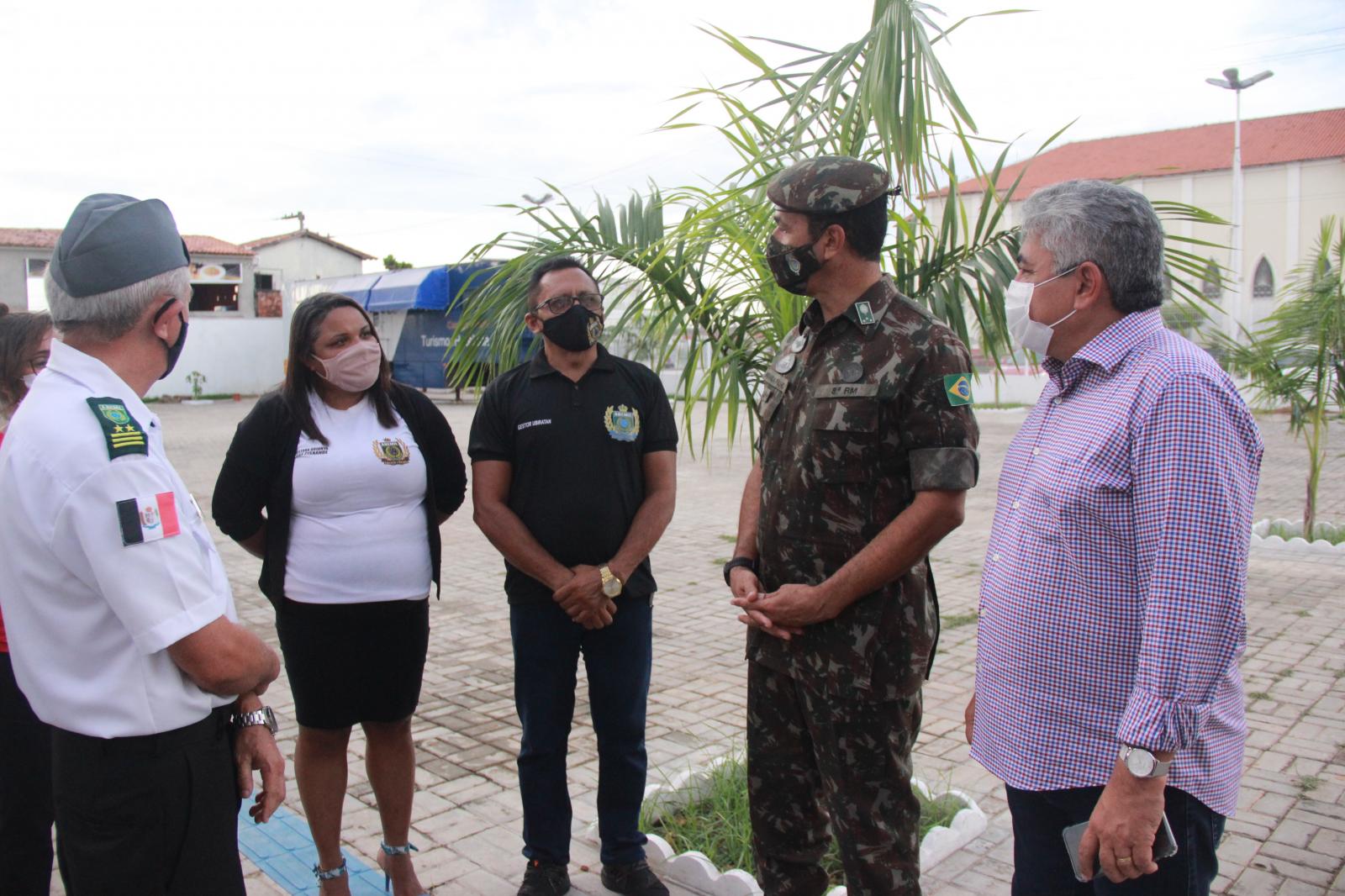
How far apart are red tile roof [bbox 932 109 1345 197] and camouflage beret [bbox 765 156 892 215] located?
46.2m

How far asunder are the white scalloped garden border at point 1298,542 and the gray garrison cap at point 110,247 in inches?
343

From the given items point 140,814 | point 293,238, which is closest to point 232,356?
point 293,238

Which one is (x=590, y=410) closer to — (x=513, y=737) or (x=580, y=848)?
(x=580, y=848)

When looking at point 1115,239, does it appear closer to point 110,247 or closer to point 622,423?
point 622,423

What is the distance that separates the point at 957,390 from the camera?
2316 mm

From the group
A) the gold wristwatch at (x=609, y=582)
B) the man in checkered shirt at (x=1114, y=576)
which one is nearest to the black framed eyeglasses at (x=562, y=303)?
the gold wristwatch at (x=609, y=582)

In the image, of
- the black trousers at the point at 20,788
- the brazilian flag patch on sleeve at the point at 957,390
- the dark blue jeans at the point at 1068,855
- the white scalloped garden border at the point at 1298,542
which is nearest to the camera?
the dark blue jeans at the point at 1068,855

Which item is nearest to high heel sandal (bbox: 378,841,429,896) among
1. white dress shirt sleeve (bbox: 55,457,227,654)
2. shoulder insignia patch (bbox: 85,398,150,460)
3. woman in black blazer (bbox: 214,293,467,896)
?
woman in black blazer (bbox: 214,293,467,896)

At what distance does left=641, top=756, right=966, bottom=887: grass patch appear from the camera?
10.7 feet

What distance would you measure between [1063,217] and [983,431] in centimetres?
1852

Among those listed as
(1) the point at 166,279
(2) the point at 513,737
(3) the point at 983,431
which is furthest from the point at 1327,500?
(1) the point at 166,279

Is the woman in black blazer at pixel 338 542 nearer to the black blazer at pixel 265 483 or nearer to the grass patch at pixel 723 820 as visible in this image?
the black blazer at pixel 265 483

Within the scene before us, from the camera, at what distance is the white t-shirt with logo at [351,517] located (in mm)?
2912

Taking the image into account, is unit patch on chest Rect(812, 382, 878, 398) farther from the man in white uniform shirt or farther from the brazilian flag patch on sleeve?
the man in white uniform shirt
